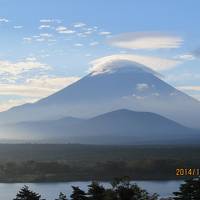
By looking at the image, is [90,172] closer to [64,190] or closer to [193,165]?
[193,165]

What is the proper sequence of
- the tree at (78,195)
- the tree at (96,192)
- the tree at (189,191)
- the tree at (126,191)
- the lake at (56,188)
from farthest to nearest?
the lake at (56,188), the tree at (189,191), the tree at (96,192), the tree at (78,195), the tree at (126,191)

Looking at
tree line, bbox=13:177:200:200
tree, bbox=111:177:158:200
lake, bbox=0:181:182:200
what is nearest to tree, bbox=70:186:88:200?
tree line, bbox=13:177:200:200

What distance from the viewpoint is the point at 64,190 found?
48.5 meters

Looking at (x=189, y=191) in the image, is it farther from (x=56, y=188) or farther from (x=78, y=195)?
(x=56, y=188)

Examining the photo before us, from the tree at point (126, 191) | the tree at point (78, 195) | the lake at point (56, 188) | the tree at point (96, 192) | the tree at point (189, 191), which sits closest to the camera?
the tree at point (126, 191)

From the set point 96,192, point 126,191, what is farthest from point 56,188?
point 126,191

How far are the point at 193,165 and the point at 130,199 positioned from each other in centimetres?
4696

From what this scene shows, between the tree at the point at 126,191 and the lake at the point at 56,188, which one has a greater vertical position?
the lake at the point at 56,188

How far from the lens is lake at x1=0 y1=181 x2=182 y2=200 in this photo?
45.6 m

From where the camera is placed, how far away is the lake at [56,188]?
1795 inches

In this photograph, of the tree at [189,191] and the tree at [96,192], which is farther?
the tree at [189,191]

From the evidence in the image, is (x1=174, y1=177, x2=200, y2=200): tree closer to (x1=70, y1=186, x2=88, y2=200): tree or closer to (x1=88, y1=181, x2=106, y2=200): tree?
(x1=88, y1=181, x2=106, y2=200): tree

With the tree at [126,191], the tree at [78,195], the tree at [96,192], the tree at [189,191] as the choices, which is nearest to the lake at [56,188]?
the tree at [189,191]

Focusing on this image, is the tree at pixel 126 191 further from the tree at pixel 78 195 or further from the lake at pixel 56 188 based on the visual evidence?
the lake at pixel 56 188
